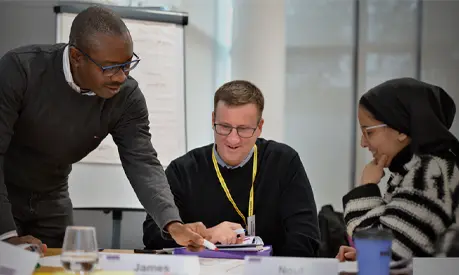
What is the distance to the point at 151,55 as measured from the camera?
294 centimetres

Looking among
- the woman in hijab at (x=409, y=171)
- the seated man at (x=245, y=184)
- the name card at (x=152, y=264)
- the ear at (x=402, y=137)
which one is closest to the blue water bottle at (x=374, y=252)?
the woman in hijab at (x=409, y=171)

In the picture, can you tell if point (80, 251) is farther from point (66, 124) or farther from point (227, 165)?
point (227, 165)

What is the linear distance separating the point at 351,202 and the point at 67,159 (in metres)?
0.99

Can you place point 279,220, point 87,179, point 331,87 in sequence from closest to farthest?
point 279,220 < point 87,179 < point 331,87

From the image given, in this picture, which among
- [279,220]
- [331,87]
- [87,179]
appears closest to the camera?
[279,220]

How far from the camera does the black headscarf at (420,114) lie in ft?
6.66

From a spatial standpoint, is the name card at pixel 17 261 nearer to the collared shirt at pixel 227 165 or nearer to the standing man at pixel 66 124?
the standing man at pixel 66 124

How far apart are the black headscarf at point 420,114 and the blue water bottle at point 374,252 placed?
1.92 feet

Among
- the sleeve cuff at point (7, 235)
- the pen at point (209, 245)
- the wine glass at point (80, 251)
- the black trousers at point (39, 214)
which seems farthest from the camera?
the black trousers at point (39, 214)

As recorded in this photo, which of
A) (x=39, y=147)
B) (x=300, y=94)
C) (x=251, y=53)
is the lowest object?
(x=39, y=147)

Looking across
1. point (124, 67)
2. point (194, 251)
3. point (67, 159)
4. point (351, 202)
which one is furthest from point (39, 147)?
point (351, 202)

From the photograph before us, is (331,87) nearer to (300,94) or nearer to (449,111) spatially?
(300,94)

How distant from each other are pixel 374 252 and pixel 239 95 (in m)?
1.07

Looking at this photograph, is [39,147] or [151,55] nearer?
[39,147]
